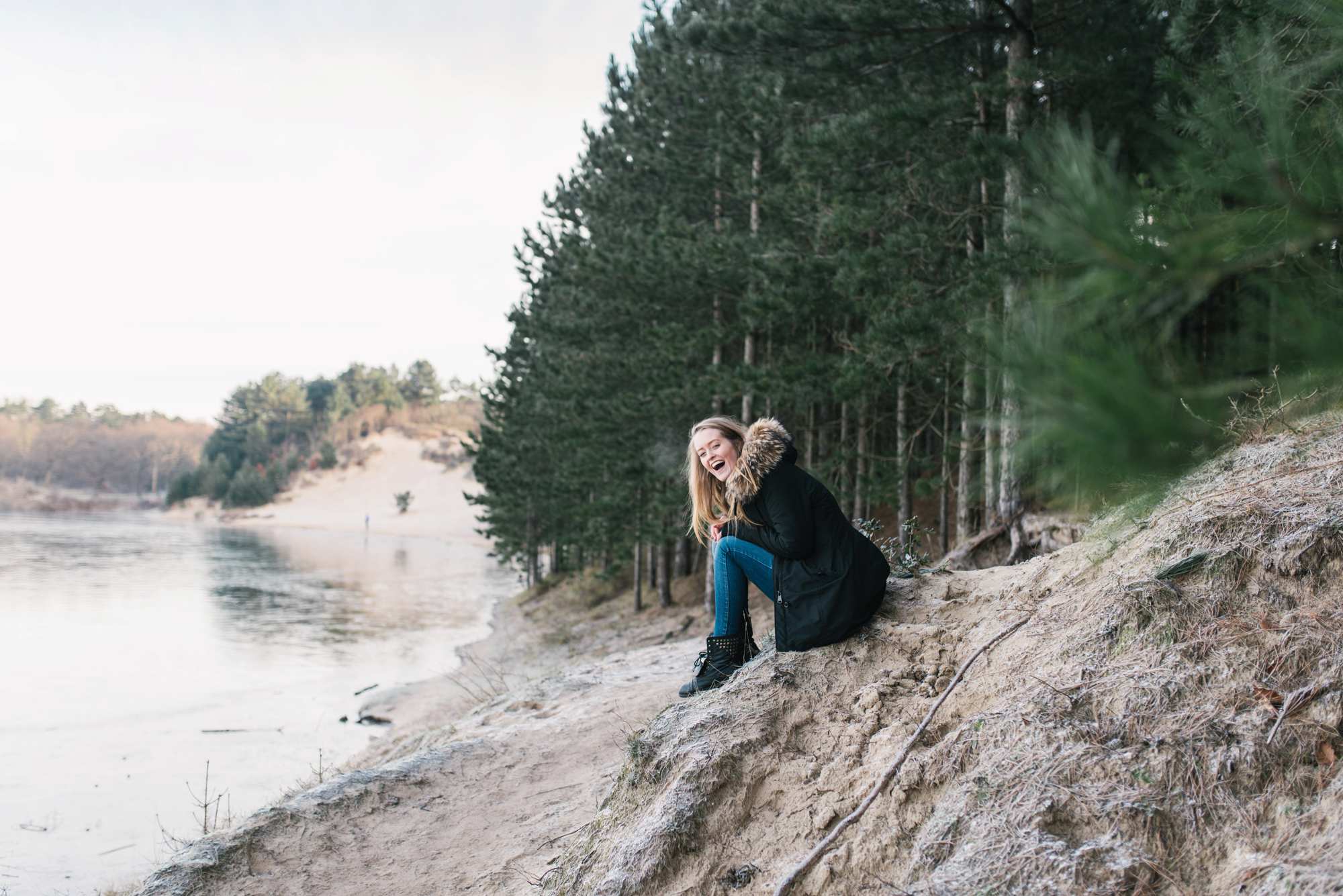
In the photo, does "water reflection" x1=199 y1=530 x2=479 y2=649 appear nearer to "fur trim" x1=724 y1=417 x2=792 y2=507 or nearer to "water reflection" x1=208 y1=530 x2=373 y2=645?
"water reflection" x1=208 y1=530 x2=373 y2=645

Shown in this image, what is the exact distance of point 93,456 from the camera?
9106 centimetres

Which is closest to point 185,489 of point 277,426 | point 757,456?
point 277,426

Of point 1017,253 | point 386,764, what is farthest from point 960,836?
point 1017,253

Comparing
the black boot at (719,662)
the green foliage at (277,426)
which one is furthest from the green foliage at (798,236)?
the green foliage at (277,426)

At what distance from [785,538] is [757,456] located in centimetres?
40

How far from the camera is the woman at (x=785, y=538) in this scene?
406 centimetres

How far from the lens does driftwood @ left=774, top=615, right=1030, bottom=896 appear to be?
296 cm

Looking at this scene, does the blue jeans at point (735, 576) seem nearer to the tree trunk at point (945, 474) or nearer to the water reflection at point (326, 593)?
the tree trunk at point (945, 474)

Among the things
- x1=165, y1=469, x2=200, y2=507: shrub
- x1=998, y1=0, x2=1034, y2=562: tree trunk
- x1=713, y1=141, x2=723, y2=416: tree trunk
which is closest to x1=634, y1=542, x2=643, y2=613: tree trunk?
x1=713, y1=141, x2=723, y2=416: tree trunk

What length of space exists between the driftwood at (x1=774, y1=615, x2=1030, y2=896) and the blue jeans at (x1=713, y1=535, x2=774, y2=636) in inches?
41.9

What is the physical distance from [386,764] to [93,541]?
159 feet

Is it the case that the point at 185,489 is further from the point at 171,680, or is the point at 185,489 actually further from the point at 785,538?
the point at 785,538

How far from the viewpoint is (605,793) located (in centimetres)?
479

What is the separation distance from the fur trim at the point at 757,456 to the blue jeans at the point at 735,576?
0.29m
